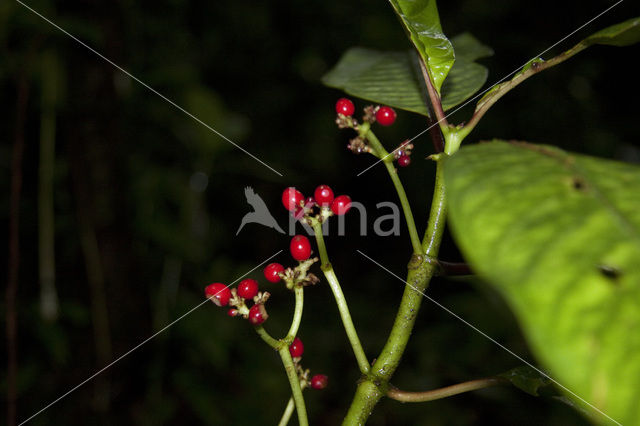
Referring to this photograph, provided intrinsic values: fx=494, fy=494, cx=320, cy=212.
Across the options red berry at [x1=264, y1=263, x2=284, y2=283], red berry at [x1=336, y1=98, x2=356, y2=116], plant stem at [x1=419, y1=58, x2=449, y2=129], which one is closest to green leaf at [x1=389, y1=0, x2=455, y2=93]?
plant stem at [x1=419, y1=58, x2=449, y2=129]

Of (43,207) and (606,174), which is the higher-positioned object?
(606,174)

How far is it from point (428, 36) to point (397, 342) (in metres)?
0.31

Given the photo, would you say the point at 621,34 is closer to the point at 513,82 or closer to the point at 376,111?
the point at 513,82

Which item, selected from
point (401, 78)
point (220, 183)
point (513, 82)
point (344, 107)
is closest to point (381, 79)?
point (401, 78)

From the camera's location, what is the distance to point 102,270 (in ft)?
5.04

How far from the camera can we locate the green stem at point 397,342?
407 mm

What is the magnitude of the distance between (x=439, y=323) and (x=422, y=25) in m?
1.43

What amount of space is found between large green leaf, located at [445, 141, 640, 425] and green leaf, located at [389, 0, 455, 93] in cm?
19

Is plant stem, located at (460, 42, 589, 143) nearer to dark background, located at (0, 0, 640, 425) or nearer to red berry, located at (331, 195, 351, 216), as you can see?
red berry, located at (331, 195, 351, 216)

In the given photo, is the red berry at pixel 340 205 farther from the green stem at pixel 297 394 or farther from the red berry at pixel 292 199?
the green stem at pixel 297 394

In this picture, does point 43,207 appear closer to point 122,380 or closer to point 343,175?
point 122,380

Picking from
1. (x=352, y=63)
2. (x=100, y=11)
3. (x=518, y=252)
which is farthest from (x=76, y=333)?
(x=518, y=252)

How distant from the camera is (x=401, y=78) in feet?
2.31

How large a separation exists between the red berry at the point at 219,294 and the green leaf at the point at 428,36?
1.00ft
